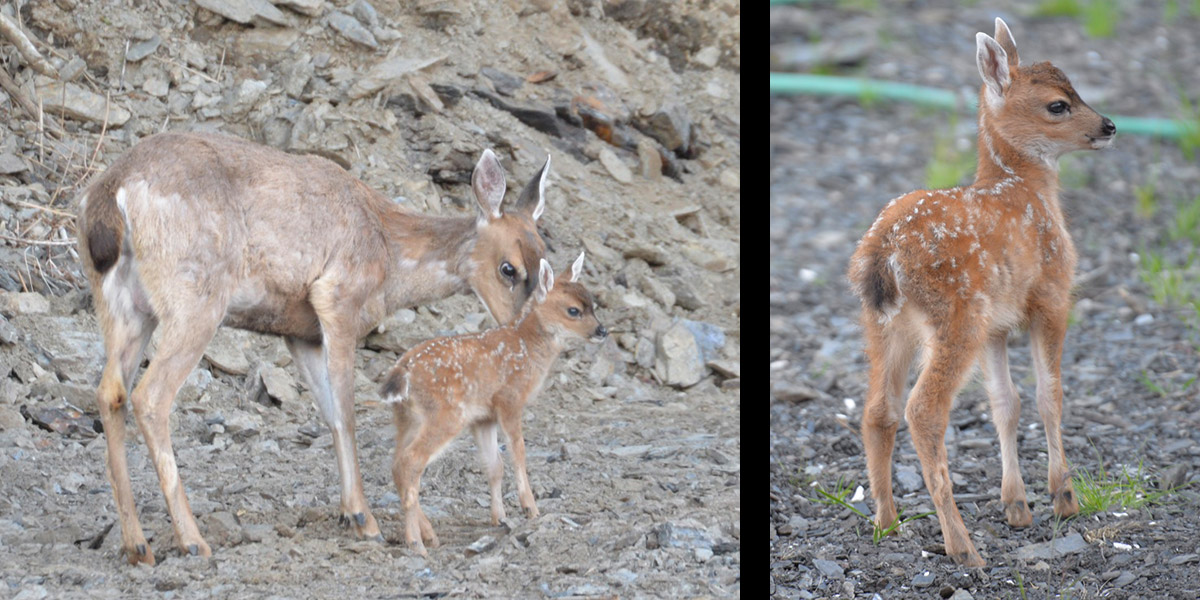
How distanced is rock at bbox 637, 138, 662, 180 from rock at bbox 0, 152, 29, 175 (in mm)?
3439

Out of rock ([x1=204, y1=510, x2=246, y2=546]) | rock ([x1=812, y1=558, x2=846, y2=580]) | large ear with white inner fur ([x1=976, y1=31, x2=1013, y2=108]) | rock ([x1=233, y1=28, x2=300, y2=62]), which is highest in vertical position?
large ear with white inner fur ([x1=976, y1=31, x2=1013, y2=108])

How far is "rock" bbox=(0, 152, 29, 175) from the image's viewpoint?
787 centimetres

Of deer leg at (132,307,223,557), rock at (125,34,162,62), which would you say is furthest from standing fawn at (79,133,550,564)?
rock at (125,34,162,62)

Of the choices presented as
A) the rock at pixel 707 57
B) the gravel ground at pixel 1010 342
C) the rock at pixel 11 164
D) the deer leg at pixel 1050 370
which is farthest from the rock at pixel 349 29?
the deer leg at pixel 1050 370

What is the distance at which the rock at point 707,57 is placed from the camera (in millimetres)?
10062

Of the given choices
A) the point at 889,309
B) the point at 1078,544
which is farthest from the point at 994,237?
the point at 1078,544

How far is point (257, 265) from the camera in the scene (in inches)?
235

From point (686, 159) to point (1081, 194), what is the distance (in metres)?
2.41

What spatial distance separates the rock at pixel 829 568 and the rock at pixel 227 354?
310 centimetres

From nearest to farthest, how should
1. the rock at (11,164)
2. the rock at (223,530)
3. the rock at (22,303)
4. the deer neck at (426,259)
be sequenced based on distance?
1. the rock at (223,530)
2. the deer neck at (426,259)
3. the rock at (22,303)
4. the rock at (11,164)

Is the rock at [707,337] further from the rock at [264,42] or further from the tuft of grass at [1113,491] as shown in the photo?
the rock at [264,42]

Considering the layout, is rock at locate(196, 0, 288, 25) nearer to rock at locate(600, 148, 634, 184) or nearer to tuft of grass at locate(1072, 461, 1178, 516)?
rock at locate(600, 148, 634, 184)

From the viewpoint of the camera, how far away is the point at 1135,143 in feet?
33.4

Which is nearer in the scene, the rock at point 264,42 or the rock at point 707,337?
the rock at point 707,337
